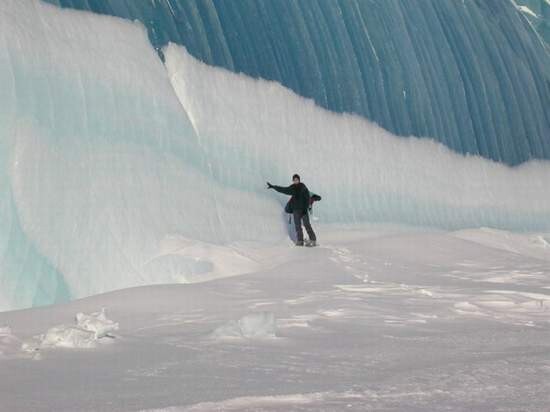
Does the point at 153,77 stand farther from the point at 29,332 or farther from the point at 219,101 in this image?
the point at 29,332

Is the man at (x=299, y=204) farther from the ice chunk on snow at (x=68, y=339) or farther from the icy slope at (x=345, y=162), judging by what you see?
the ice chunk on snow at (x=68, y=339)

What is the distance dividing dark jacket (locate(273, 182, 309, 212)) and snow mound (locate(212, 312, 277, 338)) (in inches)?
222

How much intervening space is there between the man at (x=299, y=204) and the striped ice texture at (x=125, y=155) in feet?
0.86

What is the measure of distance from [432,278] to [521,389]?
5.34 meters

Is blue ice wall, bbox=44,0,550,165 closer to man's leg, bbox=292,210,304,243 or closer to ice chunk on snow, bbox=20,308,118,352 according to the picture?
man's leg, bbox=292,210,304,243

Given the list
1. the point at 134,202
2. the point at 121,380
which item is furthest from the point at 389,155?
the point at 121,380

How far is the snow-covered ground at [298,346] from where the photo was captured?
13.6 feet

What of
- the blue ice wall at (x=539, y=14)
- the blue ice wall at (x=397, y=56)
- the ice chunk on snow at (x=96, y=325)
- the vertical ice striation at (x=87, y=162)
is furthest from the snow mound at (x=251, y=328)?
the blue ice wall at (x=539, y=14)

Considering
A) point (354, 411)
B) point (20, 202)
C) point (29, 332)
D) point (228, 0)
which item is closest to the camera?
point (354, 411)

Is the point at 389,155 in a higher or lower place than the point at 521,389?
higher

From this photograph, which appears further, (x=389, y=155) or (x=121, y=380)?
(x=389, y=155)

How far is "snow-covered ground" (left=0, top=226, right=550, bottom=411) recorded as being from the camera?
164 inches

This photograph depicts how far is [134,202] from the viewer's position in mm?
9109

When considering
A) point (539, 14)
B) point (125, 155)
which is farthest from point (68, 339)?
point (539, 14)
